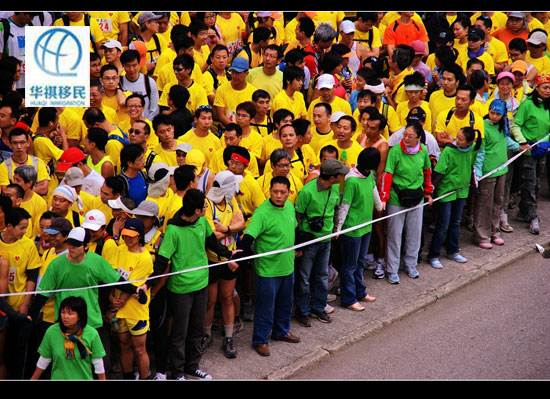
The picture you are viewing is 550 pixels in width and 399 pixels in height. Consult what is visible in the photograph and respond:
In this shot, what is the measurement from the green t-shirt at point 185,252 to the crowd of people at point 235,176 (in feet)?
0.06

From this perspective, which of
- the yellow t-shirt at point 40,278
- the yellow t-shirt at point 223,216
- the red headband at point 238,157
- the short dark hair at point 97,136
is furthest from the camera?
the short dark hair at point 97,136

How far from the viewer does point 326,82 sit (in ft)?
34.7

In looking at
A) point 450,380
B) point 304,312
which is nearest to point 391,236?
point 304,312

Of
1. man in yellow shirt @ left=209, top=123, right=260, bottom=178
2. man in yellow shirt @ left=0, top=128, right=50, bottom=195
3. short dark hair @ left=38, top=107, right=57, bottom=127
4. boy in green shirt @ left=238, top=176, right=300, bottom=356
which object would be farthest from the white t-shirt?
boy in green shirt @ left=238, top=176, right=300, bottom=356

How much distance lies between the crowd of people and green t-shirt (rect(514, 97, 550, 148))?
0.10 feet

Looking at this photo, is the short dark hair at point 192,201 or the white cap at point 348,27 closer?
the short dark hair at point 192,201

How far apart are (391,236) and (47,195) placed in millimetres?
4280

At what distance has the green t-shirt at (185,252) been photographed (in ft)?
24.2

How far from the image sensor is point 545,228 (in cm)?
1195

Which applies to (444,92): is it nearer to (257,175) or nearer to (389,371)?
(257,175)

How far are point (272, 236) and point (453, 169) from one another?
343 centimetres

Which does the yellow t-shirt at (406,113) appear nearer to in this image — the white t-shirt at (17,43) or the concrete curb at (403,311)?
the concrete curb at (403,311)

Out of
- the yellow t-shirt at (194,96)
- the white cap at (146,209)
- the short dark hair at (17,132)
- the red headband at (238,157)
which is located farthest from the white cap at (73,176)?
the yellow t-shirt at (194,96)

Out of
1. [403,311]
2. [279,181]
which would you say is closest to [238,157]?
[279,181]
